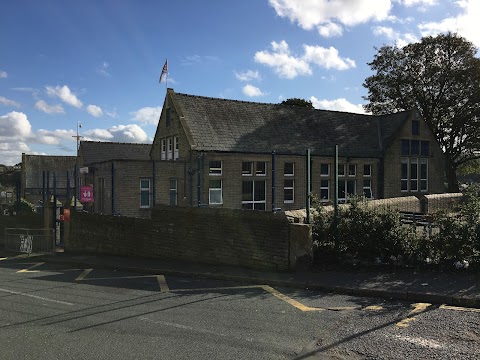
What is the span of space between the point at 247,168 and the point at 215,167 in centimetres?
210

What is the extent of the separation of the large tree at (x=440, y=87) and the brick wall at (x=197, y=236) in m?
28.7

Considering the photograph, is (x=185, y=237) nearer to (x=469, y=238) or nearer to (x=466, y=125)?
(x=469, y=238)

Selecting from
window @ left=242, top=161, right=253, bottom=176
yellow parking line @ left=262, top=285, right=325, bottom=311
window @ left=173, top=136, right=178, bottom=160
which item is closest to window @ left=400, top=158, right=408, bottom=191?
window @ left=242, top=161, right=253, bottom=176

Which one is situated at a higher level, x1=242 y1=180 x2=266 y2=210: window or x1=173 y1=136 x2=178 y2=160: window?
x1=173 y1=136 x2=178 y2=160: window

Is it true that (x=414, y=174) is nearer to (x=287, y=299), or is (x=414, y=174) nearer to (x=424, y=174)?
(x=424, y=174)

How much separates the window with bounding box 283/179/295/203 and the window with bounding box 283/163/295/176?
441 millimetres

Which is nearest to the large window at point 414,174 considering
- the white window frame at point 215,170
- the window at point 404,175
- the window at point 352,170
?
the window at point 404,175

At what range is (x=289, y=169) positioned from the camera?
25.7 m

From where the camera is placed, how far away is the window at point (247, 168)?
78.7ft

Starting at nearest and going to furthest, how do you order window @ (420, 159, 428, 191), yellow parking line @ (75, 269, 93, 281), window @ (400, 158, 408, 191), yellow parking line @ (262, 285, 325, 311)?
yellow parking line @ (262, 285, 325, 311) < yellow parking line @ (75, 269, 93, 281) < window @ (400, 158, 408, 191) < window @ (420, 159, 428, 191)

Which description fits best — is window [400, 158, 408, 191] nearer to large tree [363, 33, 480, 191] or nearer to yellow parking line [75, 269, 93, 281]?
large tree [363, 33, 480, 191]

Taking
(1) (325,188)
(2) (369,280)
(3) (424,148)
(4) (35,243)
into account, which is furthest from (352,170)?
(2) (369,280)

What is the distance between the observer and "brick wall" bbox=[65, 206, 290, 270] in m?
9.76

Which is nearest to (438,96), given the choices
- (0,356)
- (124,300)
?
(124,300)
